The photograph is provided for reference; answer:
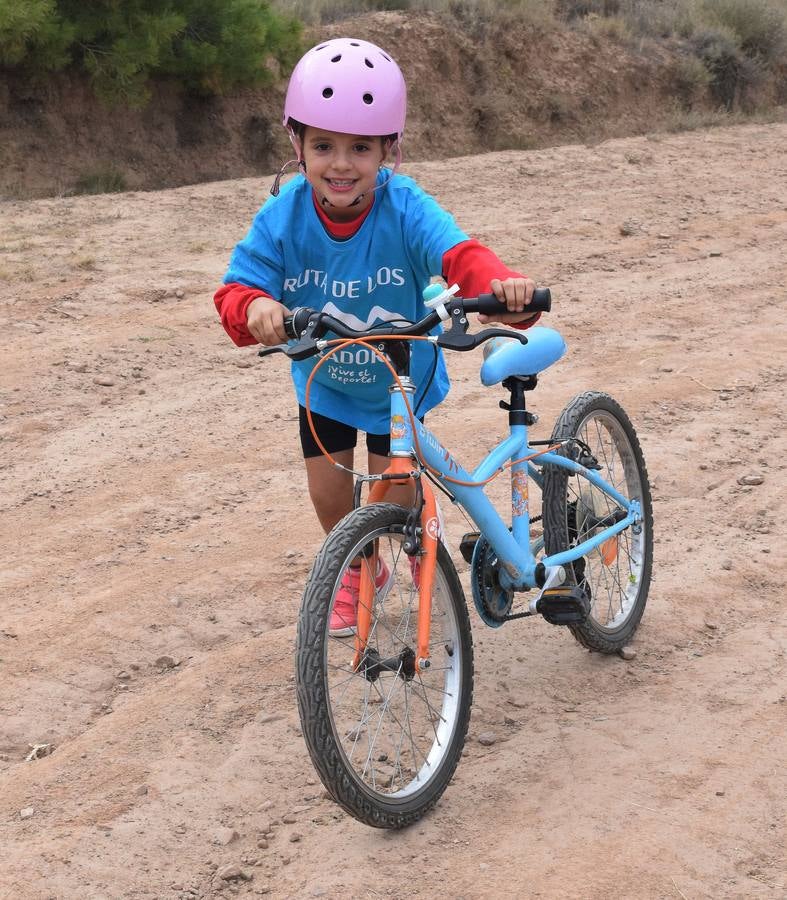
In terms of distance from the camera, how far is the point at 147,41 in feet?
40.8

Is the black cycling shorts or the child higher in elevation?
the child

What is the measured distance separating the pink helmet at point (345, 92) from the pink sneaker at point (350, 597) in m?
1.11

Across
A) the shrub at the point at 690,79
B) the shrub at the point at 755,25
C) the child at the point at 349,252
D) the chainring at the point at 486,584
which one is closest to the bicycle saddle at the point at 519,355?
the child at the point at 349,252

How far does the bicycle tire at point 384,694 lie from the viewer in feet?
9.05

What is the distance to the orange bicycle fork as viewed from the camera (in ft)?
9.64

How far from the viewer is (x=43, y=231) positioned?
28.1 feet

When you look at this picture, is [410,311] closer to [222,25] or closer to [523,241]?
[523,241]

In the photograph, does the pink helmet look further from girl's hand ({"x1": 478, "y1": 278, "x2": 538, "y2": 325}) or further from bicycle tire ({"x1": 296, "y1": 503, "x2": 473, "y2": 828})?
bicycle tire ({"x1": 296, "y1": 503, "x2": 473, "y2": 828})

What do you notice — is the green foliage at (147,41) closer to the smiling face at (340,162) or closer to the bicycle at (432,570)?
the smiling face at (340,162)

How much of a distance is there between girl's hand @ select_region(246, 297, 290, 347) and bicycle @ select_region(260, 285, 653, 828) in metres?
0.03

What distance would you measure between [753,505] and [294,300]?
2.50 meters

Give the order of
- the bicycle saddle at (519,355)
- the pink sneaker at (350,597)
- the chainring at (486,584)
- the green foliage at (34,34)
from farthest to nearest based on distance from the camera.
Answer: the green foliage at (34,34) < the chainring at (486,584) < the bicycle saddle at (519,355) < the pink sneaker at (350,597)

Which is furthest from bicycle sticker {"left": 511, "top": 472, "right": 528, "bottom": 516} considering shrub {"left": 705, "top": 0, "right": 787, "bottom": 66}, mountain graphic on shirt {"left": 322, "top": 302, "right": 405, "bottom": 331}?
shrub {"left": 705, "top": 0, "right": 787, "bottom": 66}

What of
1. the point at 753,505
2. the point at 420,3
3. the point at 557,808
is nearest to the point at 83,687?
the point at 557,808
